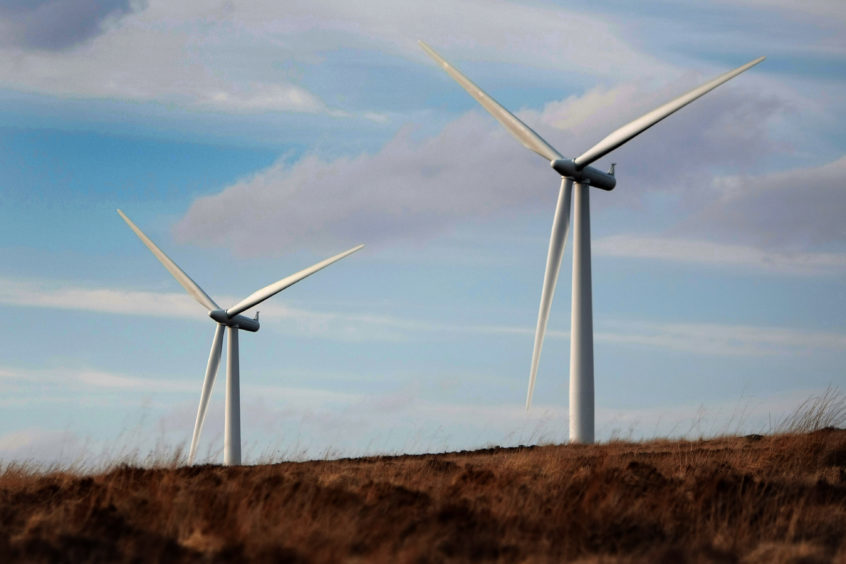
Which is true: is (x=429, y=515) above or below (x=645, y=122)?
below

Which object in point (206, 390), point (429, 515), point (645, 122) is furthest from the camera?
point (206, 390)

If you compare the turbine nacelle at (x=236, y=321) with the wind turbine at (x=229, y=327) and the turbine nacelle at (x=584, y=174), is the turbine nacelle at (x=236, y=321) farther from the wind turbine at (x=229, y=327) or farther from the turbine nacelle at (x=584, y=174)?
the turbine nacelle at (x=584, y=174)

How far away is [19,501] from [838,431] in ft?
82.5

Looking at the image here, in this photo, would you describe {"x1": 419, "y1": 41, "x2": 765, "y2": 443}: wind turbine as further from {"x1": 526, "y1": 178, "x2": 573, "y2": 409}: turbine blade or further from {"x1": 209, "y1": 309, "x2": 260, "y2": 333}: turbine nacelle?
{"x1": 209, "y1": 309, "x2": 260, "y2": 333}: turbine nacelle

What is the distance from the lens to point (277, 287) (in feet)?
170

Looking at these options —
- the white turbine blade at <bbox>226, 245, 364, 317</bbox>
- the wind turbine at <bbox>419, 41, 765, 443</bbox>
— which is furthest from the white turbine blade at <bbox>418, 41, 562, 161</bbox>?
the white turbine blade at <bbox>226, 245, 364, 317</bbox>

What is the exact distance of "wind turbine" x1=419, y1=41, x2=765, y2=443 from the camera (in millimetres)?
38688

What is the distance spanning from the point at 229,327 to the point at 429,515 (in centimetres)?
3969

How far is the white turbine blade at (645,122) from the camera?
36606 millimetres

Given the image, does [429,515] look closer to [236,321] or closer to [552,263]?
[552,263]

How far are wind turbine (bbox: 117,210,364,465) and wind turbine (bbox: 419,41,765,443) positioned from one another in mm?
12876

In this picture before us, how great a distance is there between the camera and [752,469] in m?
26.8

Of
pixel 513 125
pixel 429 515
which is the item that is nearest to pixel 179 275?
pixel 513 125

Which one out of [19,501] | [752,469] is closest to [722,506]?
[752,469]
